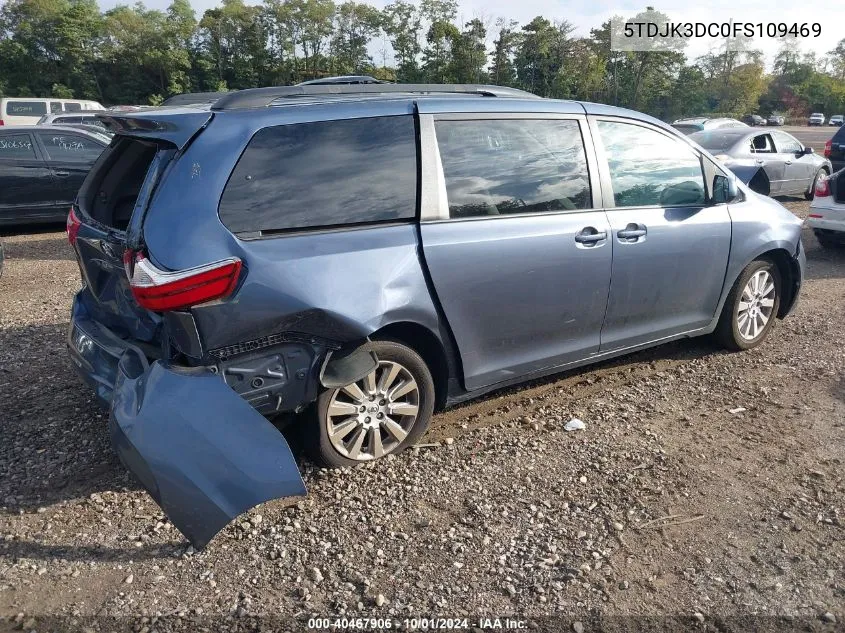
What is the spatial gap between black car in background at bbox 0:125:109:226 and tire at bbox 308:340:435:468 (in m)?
8.01

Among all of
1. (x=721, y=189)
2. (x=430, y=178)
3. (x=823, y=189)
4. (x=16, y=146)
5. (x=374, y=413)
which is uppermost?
(x=430, y=178)

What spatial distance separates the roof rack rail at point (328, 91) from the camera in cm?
320

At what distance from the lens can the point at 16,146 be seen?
984 centimetres

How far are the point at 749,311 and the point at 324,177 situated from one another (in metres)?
3.57

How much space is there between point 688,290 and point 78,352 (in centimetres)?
376

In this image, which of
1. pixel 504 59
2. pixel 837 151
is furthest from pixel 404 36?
pixel 837 151

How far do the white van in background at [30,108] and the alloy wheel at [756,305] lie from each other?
28.2m

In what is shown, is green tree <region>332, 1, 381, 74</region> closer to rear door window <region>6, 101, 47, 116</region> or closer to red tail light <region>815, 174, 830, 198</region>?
rear door window <region>6, 101, 47, 116</region>

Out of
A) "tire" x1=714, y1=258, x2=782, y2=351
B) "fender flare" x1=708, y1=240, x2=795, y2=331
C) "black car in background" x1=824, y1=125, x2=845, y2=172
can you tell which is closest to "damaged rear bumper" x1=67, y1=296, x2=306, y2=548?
"fender flare" x1=708, y1=240, x2=795, y2=331

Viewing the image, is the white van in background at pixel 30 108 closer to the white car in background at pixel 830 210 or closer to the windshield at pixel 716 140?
the windshield at pixel 716 140

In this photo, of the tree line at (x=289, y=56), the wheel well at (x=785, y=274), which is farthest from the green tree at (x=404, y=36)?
the wheel well at (x=785, y=274)

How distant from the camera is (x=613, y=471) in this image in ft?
11.7

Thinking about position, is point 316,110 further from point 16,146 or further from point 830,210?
point 16,146

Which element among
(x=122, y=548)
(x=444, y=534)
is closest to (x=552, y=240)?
(x=444, y=534)
